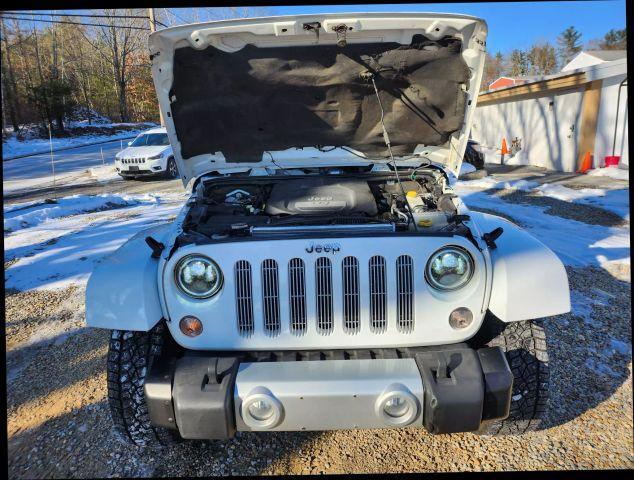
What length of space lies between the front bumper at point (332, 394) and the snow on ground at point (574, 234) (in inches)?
162

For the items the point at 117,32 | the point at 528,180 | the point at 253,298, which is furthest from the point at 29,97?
the point at 253,298

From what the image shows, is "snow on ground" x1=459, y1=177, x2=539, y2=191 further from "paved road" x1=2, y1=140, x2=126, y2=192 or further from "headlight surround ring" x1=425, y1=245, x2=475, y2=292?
"paved road" x1=2, y1=140, x2=126, y2=192

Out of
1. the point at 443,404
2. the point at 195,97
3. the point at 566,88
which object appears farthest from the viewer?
the point at 566,88

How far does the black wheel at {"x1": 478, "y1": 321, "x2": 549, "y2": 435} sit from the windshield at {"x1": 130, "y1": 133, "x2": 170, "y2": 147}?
42.5 feet

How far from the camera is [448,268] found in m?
2.21

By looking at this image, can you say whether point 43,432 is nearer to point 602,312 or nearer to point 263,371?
point 263,371

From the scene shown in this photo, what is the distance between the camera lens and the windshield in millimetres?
13429

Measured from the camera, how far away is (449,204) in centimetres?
289

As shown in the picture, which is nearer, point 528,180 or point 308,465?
point 308,465

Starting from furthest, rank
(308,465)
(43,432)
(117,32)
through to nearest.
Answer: (117,32), (43,432), (308,465)

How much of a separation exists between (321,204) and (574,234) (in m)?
5.28

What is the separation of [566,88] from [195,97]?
15.1 meters

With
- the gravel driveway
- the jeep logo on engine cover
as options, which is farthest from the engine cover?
the gravel driveway

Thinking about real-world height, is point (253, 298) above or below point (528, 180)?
above
